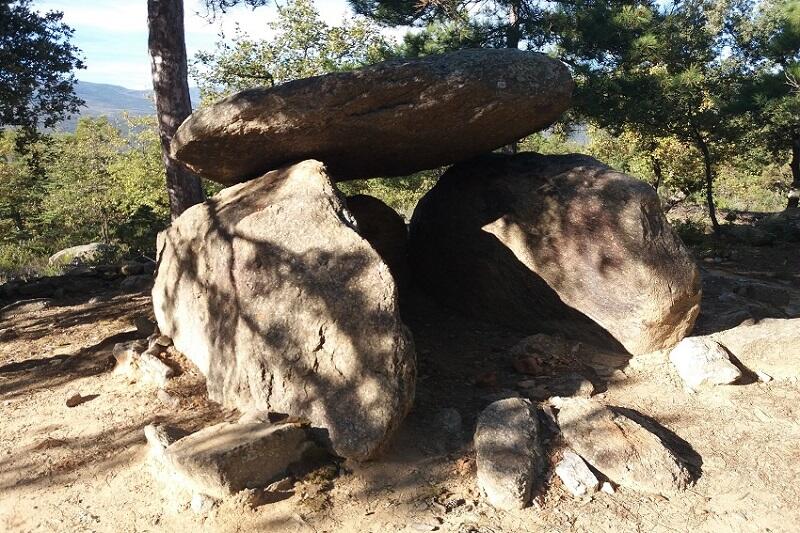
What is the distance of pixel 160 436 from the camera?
3.88m

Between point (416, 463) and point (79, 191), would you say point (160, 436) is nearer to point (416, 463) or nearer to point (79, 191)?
point (416, 463)

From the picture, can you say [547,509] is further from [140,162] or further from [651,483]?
[140,162]

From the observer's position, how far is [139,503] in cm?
359

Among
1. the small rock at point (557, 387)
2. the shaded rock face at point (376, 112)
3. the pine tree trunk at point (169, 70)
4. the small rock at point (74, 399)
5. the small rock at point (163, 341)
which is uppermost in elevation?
the pine tree trunk at point (169, 70)

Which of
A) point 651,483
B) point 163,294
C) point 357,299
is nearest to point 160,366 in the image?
point 163,294

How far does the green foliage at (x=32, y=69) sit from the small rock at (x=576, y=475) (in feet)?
25.3

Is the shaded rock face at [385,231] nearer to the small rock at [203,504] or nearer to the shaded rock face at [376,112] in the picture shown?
the shaded rock face at [376,112]

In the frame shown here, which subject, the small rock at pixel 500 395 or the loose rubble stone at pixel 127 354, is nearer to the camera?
the small rock at pixel 500 395

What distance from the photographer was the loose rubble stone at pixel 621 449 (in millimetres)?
3635

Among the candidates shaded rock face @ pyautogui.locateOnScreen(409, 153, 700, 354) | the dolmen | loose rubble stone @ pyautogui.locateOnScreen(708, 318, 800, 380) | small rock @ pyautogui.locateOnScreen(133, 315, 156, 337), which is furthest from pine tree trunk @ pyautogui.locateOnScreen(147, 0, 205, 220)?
loose rubble stone @ pyautogui.locateOnScreen(708, 318, 800, 380)

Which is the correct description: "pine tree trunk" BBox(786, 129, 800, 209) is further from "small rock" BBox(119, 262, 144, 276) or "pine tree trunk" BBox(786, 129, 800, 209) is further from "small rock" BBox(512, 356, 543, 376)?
"small rock" BBox(119, 262, 144, 276)

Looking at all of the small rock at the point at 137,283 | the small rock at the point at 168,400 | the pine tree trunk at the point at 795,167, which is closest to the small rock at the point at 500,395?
the small rock at the point at 168,400

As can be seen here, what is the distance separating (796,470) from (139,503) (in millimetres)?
3822

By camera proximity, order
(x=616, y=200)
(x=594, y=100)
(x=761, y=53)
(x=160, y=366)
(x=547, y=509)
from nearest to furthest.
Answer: (x=547, y=509) < (x=160, y=366) < (x=616, y=200) < (x=594, y=100) < (x=761, y=53)
